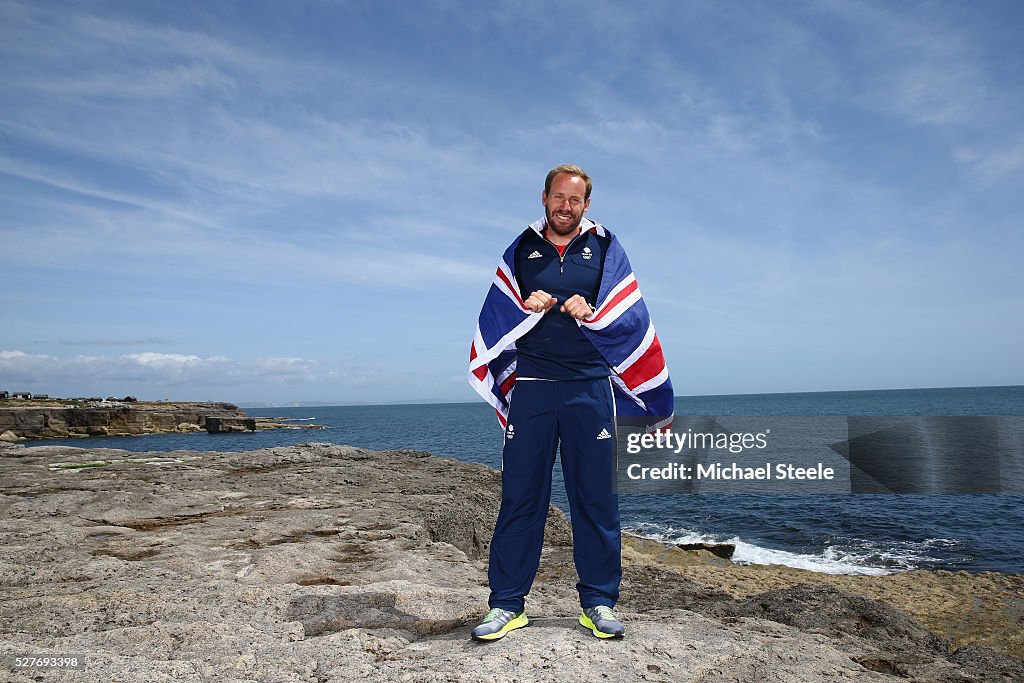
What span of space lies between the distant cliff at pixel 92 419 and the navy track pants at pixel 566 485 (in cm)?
6930

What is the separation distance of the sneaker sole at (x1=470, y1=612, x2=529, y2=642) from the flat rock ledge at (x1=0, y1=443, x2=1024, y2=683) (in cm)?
11

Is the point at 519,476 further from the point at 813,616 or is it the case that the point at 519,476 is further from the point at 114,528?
the point at 114,528

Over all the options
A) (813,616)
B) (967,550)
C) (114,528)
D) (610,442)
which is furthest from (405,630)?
(967,550)

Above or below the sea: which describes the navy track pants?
above

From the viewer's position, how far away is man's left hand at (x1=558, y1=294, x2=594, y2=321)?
140 inches

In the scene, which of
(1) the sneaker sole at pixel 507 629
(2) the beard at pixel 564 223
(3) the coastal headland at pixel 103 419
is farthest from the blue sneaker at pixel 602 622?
(3) the coastal headland at pixel 103 419

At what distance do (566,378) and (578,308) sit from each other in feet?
1.48

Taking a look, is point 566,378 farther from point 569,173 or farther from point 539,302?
point 569,173

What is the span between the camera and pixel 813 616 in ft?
14.0

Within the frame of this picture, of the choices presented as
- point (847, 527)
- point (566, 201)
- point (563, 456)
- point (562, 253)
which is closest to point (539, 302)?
point (562, 253)

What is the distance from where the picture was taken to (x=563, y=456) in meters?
3.73

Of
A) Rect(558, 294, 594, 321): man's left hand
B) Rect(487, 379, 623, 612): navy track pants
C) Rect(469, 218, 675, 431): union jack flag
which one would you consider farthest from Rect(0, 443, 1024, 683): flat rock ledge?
Rect(558, 294, 594, 321): man's left hand

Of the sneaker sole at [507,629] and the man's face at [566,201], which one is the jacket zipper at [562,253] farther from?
the sneaker sole at [507,629]

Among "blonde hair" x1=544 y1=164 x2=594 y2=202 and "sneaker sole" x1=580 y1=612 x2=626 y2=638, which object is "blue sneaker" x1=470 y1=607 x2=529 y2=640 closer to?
"sneaker sole" x1=580 y1=612 x2=626 y2=638
